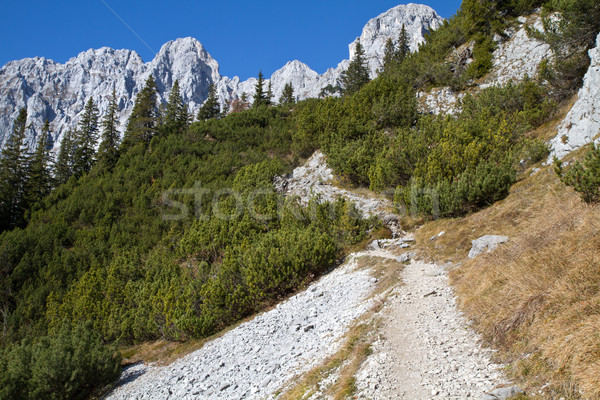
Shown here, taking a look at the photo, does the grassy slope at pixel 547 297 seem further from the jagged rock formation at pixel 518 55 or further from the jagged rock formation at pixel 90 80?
the jagged rock formation at pixel 90 80

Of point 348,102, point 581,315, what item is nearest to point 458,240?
point 581,315

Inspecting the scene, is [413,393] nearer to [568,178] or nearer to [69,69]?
[568,178]

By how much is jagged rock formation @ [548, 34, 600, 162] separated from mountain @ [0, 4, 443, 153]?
133 meters

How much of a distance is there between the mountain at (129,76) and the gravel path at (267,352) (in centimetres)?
13774

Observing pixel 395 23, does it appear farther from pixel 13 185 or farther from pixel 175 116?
pixel 13 185

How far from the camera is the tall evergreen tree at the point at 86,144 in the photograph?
1545 inches

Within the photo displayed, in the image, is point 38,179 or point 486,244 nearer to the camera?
point 486,244

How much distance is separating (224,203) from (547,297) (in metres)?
18.4

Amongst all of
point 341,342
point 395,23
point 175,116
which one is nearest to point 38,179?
point 175,116

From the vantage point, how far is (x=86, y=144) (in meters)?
41.4

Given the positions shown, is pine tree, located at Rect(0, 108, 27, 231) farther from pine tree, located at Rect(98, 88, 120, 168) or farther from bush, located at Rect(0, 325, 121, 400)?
bush, located at Rect(0, 325, 121, 400)

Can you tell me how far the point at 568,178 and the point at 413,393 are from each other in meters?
6.12

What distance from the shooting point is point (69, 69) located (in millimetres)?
163875

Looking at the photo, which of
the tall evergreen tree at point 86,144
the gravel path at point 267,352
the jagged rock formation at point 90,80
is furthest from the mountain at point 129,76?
the gravel path at point 267,352
